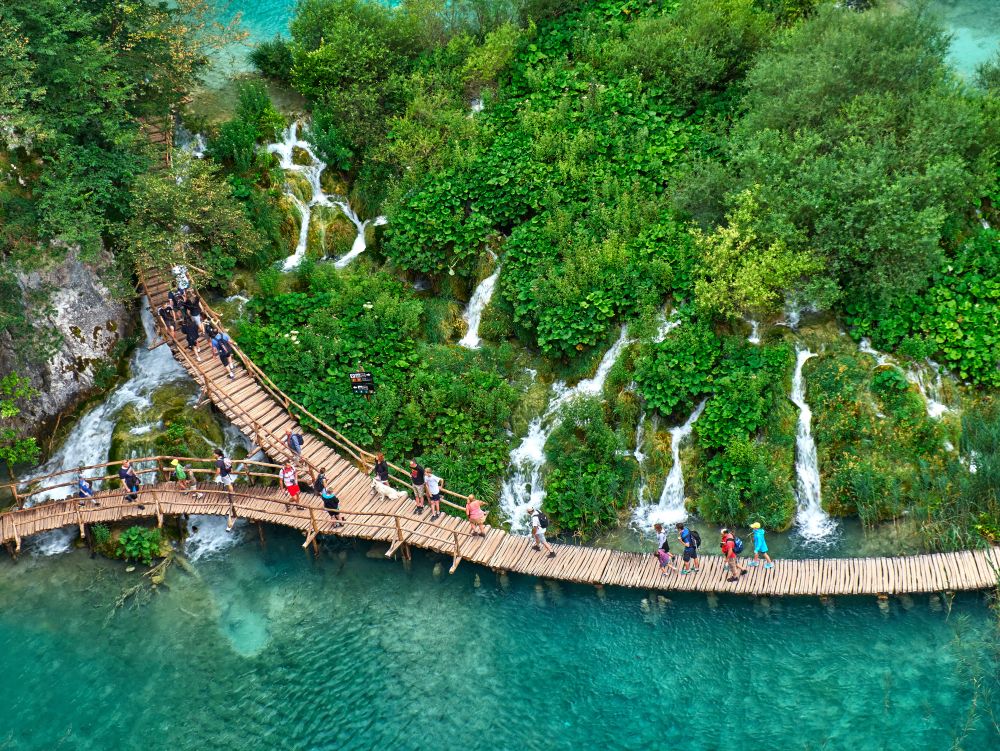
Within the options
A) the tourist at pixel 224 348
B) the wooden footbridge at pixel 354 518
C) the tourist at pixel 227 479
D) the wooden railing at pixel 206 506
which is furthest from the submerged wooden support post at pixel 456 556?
the tourist at pixel 224 348

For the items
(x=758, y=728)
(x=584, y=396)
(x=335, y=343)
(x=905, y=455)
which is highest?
(x=905, y=455)

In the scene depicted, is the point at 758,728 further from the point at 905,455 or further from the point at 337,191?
the point at 337,191

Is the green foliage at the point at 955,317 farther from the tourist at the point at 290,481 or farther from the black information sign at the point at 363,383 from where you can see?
the tourist at the point at 290,481

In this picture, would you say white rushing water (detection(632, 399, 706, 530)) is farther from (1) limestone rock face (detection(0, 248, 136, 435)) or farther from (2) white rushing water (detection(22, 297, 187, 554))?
(1) limestone rock face (detection(0, 248, 136, 435))

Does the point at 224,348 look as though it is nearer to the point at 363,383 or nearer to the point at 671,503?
the point at 363,383

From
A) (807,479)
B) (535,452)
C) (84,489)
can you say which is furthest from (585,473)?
(84,489)

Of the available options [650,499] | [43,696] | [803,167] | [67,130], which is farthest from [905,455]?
[67,130]
